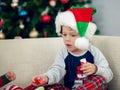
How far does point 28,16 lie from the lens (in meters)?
2.36

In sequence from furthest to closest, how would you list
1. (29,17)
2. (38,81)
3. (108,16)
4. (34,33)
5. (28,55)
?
(108,16), (29,17), (34,33), (28,55), (38,81)

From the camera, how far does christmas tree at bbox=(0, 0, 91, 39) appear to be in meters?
2.28

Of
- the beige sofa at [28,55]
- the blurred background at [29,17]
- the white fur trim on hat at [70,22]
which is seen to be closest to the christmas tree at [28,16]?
the blurred background at [29,17]

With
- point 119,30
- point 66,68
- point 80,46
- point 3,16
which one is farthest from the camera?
point 119,30

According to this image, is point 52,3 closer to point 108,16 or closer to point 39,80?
point 108,16

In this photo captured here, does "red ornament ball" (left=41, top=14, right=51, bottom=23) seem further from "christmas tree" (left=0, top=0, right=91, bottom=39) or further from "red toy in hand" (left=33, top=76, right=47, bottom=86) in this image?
"red toy in hand" (left=33, top=76, right=47, bottom=86)

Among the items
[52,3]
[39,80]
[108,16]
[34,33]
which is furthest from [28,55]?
[108,16]

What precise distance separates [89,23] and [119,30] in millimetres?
1479

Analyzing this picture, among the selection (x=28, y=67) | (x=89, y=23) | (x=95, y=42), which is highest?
(x=89, y=23)

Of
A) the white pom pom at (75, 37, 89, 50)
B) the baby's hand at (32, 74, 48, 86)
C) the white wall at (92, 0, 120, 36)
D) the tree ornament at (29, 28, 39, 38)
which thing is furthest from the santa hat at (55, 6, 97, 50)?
the white wall at (92, 0, 120, 36)

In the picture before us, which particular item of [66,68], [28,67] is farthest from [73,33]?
[28,67]

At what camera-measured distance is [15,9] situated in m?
2.33

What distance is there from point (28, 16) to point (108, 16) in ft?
2.79

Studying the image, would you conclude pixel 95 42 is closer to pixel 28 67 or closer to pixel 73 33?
pixel 73 33
